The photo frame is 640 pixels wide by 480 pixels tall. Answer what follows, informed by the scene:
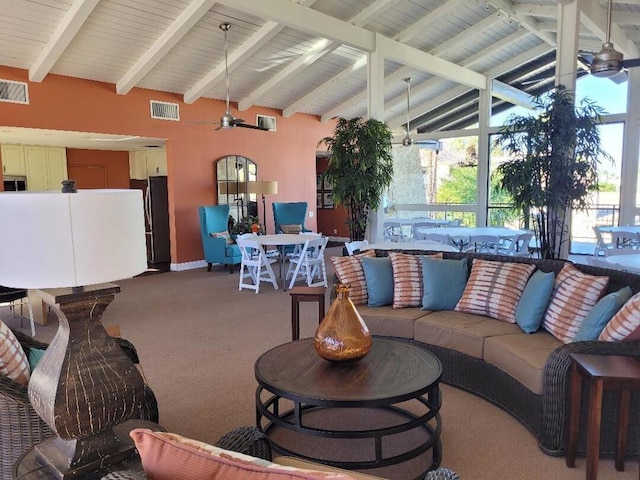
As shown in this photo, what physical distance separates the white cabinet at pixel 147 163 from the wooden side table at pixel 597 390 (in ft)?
27.0

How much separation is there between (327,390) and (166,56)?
6099 millimetres

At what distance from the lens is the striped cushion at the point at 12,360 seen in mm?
1866

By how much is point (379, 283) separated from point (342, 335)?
1389mm

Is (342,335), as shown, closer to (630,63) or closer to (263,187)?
(630,63)

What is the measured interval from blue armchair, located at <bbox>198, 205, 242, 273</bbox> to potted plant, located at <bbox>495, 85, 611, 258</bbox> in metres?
4.34

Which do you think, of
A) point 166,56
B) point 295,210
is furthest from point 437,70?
point 166,56

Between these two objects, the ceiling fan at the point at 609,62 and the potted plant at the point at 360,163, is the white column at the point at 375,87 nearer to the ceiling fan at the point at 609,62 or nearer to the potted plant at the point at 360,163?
the potted plant at the point at 360,163

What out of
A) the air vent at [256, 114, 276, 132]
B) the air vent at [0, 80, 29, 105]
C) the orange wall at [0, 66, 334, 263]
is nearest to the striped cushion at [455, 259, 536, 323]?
the orange wall at [0, 66, 334, 263]

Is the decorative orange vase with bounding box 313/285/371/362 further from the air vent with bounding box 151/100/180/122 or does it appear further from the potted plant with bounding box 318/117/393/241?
the air vent with bounding box 151/100/180/122

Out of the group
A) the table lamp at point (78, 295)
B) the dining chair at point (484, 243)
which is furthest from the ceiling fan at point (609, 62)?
the table lamp at point (78, 295)

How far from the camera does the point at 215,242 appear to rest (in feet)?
25.9

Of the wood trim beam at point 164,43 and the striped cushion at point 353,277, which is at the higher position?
the wood trim beam at point 164,43

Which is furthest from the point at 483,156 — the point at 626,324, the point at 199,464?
the point at 199,464

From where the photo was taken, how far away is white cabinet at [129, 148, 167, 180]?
922 centimetres
